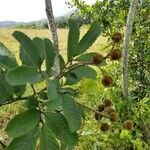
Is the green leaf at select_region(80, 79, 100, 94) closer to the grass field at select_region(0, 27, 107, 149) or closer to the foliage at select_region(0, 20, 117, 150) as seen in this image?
the foliage at select_region(0, 20, 117, 150)

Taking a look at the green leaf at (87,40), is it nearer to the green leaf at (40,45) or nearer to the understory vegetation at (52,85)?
the understory vegetation at (52,85)

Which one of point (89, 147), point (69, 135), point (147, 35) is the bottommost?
point (89, 147)

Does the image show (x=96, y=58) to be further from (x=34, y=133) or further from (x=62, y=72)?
(x=34, y=133)

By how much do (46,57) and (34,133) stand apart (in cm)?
22

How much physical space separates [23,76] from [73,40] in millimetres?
251

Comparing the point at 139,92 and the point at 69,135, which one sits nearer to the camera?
the point at 69,135

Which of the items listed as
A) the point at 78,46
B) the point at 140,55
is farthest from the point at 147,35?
the point at 78,46

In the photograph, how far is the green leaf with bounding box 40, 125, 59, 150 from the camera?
140 centimetres

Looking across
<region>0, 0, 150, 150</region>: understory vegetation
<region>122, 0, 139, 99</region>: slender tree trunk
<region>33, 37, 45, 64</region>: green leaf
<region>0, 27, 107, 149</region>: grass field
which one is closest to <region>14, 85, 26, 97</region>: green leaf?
<region>0, 0, 150, 150</region>: understory vegetation

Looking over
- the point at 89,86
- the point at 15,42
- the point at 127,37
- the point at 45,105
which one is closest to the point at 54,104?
the point at 45,105

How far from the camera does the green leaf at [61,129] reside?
1369 mm

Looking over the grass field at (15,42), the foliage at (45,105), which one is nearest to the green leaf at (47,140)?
the foliage at (45,105)

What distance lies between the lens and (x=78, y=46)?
141cm

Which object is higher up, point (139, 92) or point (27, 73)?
point (27, 73)
